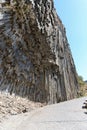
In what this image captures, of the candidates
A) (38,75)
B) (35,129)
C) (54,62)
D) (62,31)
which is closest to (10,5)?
(38,75)

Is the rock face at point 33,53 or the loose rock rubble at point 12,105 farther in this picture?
the rock face at point 33,53

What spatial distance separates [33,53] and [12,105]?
401 centimetres

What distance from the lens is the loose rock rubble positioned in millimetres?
10113

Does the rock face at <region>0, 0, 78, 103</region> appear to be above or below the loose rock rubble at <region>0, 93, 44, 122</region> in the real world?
above

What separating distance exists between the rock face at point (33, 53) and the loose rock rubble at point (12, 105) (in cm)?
30

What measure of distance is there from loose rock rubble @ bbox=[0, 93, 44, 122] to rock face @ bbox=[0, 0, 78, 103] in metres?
0.30

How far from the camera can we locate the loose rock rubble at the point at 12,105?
10113 mm

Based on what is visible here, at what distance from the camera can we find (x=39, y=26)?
597 inches

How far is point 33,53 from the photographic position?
14.6 m

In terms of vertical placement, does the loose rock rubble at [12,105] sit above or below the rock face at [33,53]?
below

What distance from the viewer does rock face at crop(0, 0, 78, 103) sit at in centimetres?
1204

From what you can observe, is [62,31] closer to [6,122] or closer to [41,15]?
[41,15]

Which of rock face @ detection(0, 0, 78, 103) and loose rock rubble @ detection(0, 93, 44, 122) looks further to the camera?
rock face @ detection(0, 0, 78, 103)

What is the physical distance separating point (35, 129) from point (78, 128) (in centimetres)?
101
